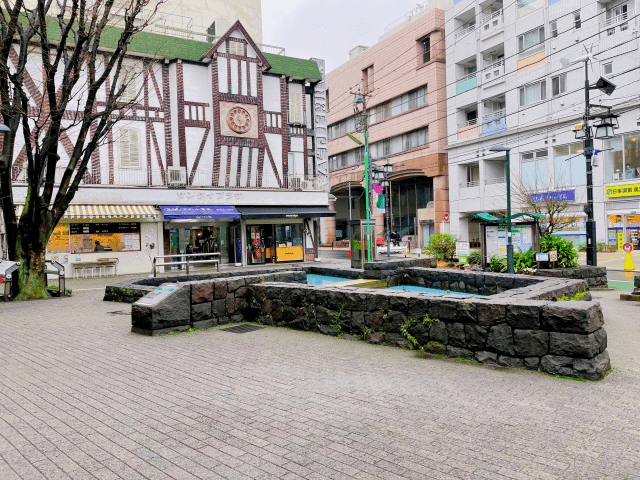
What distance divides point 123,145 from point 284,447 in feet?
79.6

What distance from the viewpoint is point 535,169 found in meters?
37.1

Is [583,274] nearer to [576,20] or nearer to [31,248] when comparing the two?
[31,248]

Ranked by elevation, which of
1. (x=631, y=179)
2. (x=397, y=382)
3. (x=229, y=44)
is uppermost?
(x=229, y=44)

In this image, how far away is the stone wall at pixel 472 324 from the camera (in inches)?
217

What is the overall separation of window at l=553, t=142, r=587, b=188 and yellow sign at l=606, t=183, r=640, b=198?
1.76m

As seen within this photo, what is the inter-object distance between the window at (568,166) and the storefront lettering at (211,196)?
70.8ft

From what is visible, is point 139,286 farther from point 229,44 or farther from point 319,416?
point 229,44

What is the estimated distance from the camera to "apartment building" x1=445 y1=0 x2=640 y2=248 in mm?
31750

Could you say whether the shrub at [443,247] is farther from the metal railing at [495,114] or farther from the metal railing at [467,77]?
the metal railing at [467,77]

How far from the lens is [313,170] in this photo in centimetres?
3297

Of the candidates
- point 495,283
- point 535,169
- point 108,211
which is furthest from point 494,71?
point 495,283

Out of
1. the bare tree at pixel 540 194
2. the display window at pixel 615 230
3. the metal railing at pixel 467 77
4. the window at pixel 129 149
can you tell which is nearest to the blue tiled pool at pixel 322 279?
the window at pixel 129 149

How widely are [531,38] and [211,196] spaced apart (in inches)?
1087

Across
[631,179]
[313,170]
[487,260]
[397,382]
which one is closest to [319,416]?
[397,382]
